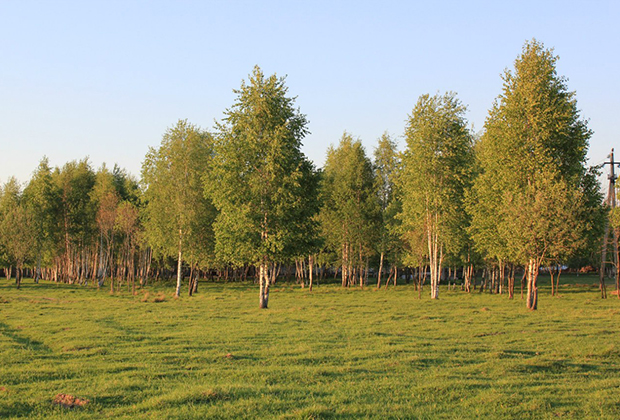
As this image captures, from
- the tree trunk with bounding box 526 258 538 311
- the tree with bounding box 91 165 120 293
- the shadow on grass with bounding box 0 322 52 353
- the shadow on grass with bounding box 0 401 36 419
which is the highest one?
the tree with bounding box 91 165 120 293

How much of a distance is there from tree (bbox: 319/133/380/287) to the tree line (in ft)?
0.65

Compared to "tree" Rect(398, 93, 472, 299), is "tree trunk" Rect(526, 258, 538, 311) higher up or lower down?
lower down

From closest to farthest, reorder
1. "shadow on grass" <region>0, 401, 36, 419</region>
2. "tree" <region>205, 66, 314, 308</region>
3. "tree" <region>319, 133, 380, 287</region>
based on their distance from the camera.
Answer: "shadow on grass" <region>0, 401, 36, 419</region> → "tree" <region>205, 66, 314, 308</region> → "tree" <region>319, 133, 380, 287</region>

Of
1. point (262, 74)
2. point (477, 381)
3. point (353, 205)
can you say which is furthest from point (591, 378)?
point (353, 205)

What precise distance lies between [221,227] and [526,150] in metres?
25.0

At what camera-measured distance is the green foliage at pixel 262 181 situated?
3597 cm

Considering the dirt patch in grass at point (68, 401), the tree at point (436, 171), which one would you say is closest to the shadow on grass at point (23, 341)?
the dirt patch in grass at point (68, 401)

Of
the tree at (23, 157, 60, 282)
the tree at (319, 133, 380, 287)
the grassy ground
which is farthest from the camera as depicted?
the tree at (23, 157, 60, 282)

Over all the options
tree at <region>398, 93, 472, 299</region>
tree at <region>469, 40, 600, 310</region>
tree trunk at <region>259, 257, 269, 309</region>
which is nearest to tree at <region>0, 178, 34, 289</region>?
tree trunk at <region>259, 257, 269, 309</region>

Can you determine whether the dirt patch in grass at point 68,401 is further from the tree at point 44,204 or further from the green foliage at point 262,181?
the tree at point 44,204

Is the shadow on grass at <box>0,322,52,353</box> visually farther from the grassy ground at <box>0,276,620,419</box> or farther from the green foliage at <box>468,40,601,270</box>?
the green foliage at <box>468,40,601,270</box>

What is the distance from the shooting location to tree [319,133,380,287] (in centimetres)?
6850

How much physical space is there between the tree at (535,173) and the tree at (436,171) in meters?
7.22

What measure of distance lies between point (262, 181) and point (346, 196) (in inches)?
1322
